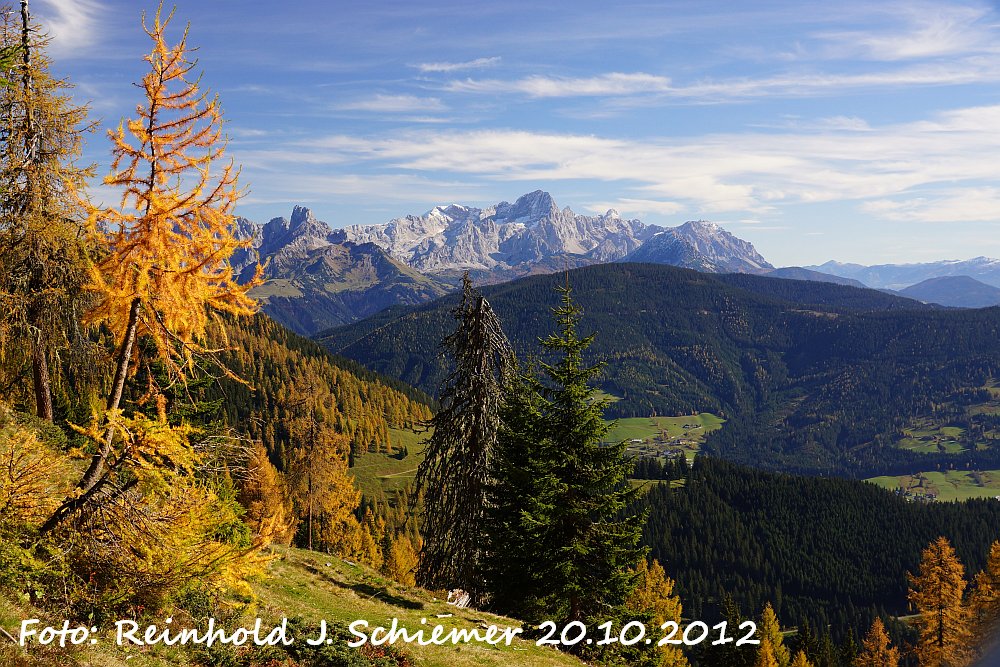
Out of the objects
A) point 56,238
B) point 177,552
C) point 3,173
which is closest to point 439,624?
point 177,552

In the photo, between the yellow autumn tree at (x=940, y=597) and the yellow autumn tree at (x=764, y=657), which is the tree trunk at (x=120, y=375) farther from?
the yellow autumn tree at (x=764, y=657)

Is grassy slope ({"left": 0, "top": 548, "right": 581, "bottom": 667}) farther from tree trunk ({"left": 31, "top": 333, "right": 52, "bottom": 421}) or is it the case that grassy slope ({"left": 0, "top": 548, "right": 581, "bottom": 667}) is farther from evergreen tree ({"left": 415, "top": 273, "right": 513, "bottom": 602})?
tree trunk ({"left": 31, "top": 333, "right": 52, "bottom": 421})

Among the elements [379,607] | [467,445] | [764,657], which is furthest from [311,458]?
[764,657]

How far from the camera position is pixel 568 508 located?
91.2 feet

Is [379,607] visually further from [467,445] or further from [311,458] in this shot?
[311,458]

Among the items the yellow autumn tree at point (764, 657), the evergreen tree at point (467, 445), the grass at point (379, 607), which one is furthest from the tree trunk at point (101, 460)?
the yellow autumn tree at point (764, 657)

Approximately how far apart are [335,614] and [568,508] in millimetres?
11091

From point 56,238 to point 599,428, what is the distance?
25671 millimetres

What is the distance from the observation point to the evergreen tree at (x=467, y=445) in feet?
106

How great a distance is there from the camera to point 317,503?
64.5m

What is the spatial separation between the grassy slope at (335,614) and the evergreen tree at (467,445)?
306cm

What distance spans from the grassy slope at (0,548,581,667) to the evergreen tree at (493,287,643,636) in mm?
2574

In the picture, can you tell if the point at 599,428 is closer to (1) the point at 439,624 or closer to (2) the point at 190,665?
(1) the point at 439,624

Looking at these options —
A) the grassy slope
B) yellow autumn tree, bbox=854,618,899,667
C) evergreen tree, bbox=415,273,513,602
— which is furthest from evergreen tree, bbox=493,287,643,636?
yellow autumn tree, bbox=854,618,899,667
